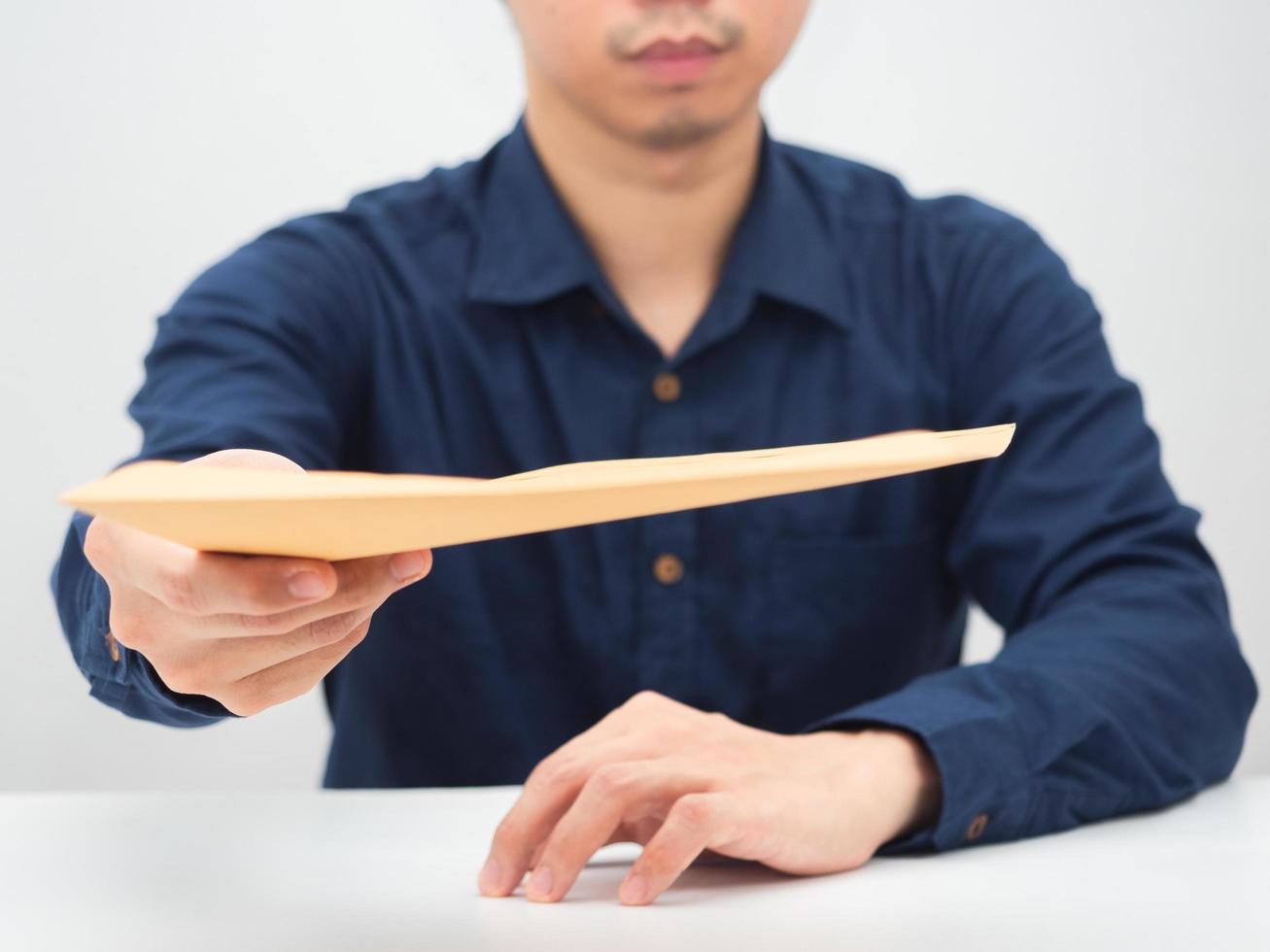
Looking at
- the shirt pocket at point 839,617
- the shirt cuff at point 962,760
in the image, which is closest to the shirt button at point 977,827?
the shirt cuff at point 962,760

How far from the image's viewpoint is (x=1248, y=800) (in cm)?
73

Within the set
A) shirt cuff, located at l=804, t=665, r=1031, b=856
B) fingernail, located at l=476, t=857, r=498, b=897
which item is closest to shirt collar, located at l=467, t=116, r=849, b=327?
shirt cuff, located at l=804, t=665, r=1031, b=856

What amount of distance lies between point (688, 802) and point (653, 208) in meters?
0.55

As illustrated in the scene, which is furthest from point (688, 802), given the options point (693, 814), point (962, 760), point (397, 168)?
point (397, 168)

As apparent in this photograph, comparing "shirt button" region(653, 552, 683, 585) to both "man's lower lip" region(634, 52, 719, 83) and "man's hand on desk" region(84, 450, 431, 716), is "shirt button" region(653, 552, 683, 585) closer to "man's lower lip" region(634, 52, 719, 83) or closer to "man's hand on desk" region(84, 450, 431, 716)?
"man's lower lip" region(634, 52, 719, 83)

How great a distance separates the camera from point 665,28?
2.74 feet

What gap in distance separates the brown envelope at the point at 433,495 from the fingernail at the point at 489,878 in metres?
0.21

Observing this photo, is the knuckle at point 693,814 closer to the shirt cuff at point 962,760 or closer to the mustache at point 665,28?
the shirt cuff at point 962,760

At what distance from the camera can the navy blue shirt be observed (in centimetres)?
91

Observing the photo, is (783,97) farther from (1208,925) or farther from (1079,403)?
(1208,925)

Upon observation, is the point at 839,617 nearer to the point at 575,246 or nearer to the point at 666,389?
the point at 666,389

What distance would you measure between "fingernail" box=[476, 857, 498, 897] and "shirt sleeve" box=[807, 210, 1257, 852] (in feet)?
0.64

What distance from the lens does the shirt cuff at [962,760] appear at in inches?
25.2

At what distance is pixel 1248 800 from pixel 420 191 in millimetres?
705
